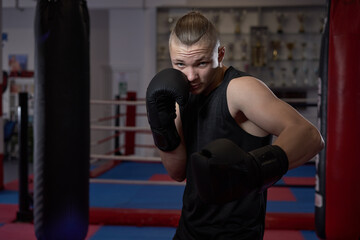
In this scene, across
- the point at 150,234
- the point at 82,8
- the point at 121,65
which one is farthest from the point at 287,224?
the point at 121,65

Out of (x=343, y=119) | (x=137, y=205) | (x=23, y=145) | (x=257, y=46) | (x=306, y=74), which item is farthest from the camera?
(x=306, y=74)

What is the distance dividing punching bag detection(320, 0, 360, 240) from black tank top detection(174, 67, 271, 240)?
4.11ft

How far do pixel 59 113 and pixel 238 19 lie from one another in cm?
541

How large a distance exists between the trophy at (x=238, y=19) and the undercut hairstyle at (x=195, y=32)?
234 inches

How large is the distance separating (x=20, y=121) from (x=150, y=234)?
1.46 metres

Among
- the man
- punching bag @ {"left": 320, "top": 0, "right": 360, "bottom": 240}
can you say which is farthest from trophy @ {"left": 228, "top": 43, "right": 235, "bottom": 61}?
the man

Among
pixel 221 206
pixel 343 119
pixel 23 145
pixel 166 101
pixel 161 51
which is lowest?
pixel 23 145

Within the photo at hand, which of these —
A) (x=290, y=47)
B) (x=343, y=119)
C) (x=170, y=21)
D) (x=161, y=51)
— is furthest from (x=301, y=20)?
(x=343, y=119)

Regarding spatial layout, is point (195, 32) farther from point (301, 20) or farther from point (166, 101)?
point (301, 20)

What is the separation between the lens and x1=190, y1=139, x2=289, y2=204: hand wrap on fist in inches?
31.7

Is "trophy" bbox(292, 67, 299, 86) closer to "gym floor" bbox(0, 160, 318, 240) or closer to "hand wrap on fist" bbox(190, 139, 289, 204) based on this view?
"gym floor" bbox(0, 160, 318, 240)

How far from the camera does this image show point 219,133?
3.77 feet

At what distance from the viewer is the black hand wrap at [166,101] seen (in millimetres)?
1104

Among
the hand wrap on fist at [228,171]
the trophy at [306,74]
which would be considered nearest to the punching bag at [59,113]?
the hand wrap on fist at [228,171]
